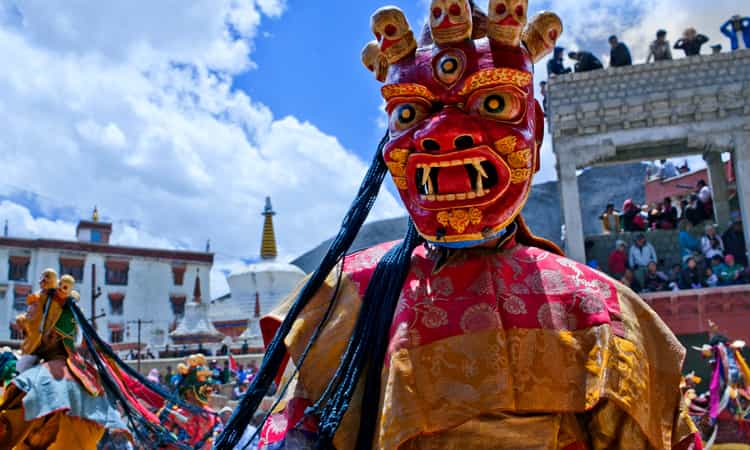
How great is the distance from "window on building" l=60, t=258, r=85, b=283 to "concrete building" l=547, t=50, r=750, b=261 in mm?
28594

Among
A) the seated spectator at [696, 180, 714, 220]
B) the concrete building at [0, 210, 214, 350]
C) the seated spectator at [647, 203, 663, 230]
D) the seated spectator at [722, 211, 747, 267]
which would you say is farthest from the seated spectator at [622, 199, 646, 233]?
the concrete building at [0, 210, 214, 350]

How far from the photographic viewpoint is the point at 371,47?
288 centimetres

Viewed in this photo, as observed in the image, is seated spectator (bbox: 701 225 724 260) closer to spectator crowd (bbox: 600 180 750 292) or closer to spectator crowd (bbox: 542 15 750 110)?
spectator crowd (bbox: 600 180 750 292)

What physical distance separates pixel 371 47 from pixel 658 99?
12.2 meters

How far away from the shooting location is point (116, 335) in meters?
36.6

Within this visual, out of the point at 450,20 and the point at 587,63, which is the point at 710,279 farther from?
the point at 450,20

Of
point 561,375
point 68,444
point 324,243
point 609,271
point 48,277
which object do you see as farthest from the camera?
point 324,243

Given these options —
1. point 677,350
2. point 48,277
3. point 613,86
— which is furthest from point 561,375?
point 613,86

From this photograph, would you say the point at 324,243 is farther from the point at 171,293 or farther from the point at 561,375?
the point at 561,375

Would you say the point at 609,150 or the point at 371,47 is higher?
the point at 609,150

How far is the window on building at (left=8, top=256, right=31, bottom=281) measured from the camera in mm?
34000

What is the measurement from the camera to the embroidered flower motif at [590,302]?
244 centimetres

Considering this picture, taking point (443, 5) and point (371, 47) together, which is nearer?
point (443, 5)

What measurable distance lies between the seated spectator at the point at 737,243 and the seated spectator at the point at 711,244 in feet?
0.47
